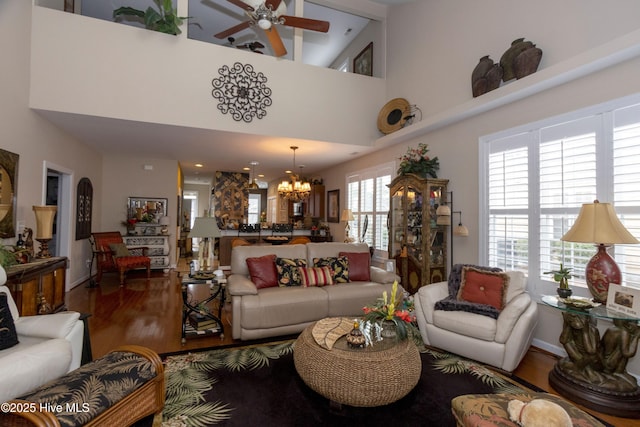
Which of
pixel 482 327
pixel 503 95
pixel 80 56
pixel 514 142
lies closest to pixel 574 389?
pixel 482 327

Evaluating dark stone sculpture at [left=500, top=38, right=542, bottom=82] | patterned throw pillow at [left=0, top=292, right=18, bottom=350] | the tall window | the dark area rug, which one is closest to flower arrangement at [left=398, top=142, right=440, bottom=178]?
the tall window

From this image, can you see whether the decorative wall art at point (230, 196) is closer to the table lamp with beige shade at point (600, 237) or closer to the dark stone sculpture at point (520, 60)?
the dark stone sculpture at point (520, 60)

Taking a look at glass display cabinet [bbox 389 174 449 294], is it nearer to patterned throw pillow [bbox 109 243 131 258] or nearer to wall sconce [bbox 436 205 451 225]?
wall sconce [bbox 436 205 451 225]

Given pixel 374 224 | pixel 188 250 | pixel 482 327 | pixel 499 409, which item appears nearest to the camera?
pixel 499 409

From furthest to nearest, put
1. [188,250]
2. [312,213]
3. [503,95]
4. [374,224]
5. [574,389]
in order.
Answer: [188,250]
[312,213]
[374,224]
[503,95]
[574,389]

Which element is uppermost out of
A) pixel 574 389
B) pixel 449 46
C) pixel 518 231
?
pixel 449 46

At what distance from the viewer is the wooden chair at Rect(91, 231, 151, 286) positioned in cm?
589

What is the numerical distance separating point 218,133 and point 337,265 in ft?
9.53

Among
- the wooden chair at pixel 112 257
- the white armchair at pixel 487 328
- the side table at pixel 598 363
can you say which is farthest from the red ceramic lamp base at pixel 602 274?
the wooden chair at pixel 112 257

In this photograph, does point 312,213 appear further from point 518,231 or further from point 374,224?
point 518,231

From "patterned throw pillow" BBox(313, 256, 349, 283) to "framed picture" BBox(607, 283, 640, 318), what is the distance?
2605mm

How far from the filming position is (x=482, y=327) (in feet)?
9.20

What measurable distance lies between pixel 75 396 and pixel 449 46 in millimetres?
5586

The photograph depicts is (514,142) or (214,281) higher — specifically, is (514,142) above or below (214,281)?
above
